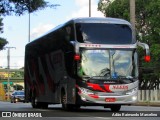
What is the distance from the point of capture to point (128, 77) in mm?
20547

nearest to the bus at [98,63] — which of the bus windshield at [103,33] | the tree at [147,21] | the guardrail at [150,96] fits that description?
the bus windshield at [103,33]

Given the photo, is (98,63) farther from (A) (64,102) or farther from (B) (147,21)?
(B) (147,21)

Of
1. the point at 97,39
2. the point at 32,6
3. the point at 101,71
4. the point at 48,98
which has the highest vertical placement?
the point at 32,6

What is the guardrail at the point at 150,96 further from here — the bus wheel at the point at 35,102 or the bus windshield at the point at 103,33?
the bus windshield at the point at 103,33

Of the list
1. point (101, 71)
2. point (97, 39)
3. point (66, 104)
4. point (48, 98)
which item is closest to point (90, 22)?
point (97, 39)

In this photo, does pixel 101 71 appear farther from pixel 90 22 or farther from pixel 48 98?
pixel 48 98

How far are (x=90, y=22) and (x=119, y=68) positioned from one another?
2.33 metres

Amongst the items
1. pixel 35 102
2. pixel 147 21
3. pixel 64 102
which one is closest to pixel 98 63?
pixel 64 102

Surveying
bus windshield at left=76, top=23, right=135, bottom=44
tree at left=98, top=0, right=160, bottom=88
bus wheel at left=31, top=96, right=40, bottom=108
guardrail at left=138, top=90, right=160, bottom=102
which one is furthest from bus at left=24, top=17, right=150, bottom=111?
guardrail at left=138, top=90, right=160, bottom=102

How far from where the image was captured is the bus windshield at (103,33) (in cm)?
2058

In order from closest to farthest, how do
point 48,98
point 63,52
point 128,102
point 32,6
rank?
point 32,6
point 128,102
point 63,52
point 48,98

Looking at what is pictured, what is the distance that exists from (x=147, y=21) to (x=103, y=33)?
28.1 m

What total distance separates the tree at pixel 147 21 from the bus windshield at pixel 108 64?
22.6m

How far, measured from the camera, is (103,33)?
20797 mm
